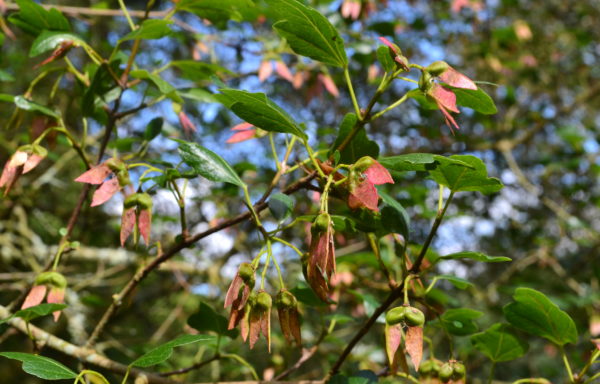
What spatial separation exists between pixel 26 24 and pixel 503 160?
3179 mm

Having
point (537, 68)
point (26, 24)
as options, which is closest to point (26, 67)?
point (26, 24)

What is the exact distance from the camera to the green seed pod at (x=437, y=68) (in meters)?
0.76

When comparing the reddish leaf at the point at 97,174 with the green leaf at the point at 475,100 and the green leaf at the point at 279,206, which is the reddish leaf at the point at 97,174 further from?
the green leaf at the point at 475,100

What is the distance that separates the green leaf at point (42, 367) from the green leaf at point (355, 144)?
513 millimetres

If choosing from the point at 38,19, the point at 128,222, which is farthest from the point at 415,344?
the point at 38,19

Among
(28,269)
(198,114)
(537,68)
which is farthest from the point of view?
(537,68)

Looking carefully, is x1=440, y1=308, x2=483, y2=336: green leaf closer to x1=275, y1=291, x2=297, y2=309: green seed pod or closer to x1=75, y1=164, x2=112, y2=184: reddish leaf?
x1=275, y1=291, x2=297, y2=309: green seed pod

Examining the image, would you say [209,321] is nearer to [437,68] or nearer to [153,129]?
[153,129]

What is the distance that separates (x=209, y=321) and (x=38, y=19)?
0.72m

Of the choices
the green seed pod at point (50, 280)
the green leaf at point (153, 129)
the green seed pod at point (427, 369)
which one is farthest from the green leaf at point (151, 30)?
the green seed pod at point (427, 369)

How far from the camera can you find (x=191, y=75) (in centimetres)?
125

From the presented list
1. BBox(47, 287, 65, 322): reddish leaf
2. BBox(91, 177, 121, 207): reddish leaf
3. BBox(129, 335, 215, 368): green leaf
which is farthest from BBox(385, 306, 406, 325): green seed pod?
BBox(47, 287, 65, 322): reddish leaf

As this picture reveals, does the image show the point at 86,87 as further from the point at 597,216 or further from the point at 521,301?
the point at 597,216

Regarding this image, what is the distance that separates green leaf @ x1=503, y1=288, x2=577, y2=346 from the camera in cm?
90
